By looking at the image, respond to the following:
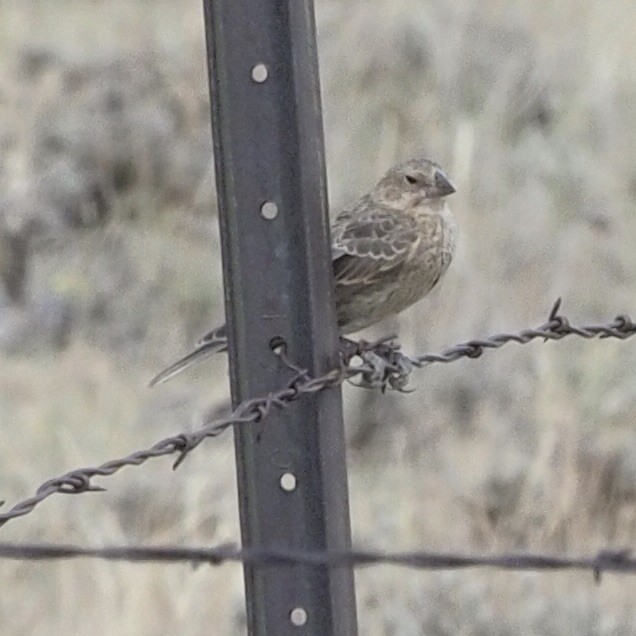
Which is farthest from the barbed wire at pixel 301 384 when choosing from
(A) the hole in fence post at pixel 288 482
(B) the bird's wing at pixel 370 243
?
(B) the bird's wing at pixel 370 243

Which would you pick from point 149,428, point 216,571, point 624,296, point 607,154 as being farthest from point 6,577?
point 607,154

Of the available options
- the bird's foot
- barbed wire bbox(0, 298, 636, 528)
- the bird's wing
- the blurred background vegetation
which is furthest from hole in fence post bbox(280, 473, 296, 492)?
the blurred background vegetation

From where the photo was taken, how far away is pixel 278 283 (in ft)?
10.5

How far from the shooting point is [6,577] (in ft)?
20.8

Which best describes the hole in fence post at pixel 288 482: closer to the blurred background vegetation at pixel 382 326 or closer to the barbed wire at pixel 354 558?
the barbed wire at pixel 354 558

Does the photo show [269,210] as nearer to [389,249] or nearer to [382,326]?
[389,249]

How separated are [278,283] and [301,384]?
0.67 ft

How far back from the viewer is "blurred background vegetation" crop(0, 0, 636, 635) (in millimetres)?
6160

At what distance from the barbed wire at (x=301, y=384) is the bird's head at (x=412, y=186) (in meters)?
0.74

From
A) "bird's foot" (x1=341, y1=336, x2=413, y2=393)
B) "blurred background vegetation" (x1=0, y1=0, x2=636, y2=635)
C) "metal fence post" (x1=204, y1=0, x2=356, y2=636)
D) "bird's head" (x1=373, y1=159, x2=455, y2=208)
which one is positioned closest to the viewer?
"metal fence post" (x1=204, y1=0, x2=356, y2=636)

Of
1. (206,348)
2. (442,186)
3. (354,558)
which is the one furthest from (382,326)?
(354,558)

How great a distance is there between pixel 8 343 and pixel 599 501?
3377mm

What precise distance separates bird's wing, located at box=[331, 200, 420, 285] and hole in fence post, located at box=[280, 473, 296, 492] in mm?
1308

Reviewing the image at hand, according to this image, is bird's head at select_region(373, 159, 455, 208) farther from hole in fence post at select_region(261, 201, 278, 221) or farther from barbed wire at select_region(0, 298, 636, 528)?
hole in fence post at select_region(261, 201, 278, 221)
